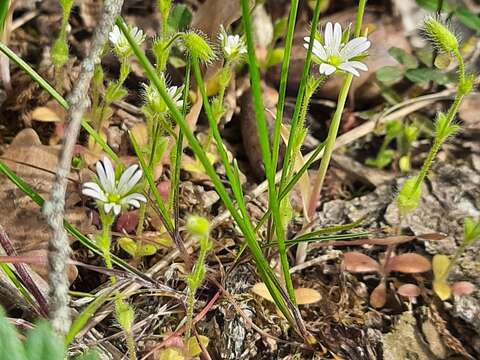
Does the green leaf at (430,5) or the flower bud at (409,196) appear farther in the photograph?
the green leaf at (430,5)

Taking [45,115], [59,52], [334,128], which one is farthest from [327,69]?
[45,115]

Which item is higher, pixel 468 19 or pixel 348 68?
pixel 468 19

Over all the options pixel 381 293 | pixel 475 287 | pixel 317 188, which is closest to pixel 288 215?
pixel 317 188

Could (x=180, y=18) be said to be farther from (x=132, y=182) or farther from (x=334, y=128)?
(x=132, y=182)

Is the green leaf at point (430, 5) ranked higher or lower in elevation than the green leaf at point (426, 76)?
Result: higher

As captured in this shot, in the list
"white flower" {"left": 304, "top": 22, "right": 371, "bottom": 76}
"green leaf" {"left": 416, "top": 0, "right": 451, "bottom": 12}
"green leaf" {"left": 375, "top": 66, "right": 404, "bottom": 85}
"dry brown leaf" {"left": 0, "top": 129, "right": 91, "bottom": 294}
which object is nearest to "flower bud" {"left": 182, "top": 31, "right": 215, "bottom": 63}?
"white flower" {"left": 304, "top": 22, "right": 371, "bottom": 76}

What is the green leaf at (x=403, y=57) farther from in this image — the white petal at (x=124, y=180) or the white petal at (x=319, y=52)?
the white petal at (x=124, y=180)

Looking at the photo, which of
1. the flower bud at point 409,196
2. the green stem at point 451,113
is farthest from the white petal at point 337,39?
the flower bud at point 409,196
